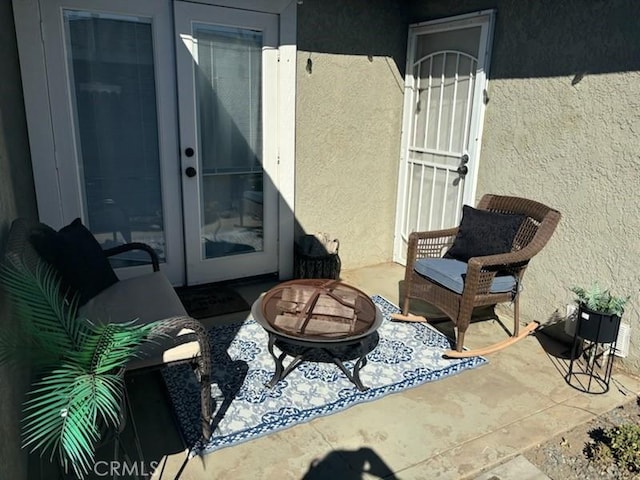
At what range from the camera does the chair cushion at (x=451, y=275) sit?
10.7 ft

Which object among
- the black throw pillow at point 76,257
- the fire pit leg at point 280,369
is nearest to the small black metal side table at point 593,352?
the fire pit leg at point 280,369

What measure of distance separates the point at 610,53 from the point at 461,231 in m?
1.44

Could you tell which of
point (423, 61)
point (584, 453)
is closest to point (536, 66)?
point (423, 61)

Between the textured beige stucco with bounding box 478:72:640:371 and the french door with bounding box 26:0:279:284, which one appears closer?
the textured beige stucco with bounding box 478:72:640:371

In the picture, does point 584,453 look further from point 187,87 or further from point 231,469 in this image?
point 187,87

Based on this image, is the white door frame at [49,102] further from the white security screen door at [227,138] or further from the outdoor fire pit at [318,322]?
the outdoor fire pit at [318,322]

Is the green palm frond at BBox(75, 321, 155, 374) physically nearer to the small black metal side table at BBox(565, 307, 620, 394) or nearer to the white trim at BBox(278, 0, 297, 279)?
the small black metal side table at BBox(565, 307, 620, 394)

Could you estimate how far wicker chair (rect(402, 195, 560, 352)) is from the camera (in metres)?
3.15

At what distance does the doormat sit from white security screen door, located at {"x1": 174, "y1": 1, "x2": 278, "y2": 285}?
97mm

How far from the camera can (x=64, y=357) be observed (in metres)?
1.69

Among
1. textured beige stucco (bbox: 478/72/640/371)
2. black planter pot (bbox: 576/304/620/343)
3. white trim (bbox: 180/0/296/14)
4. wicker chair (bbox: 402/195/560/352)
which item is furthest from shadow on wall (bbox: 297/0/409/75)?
black planter pot (bbox: 576/304/620/343)

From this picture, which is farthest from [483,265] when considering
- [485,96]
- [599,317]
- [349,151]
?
[349,151]

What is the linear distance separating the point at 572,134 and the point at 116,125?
10.5 feet

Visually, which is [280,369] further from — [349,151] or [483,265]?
[349,151]
